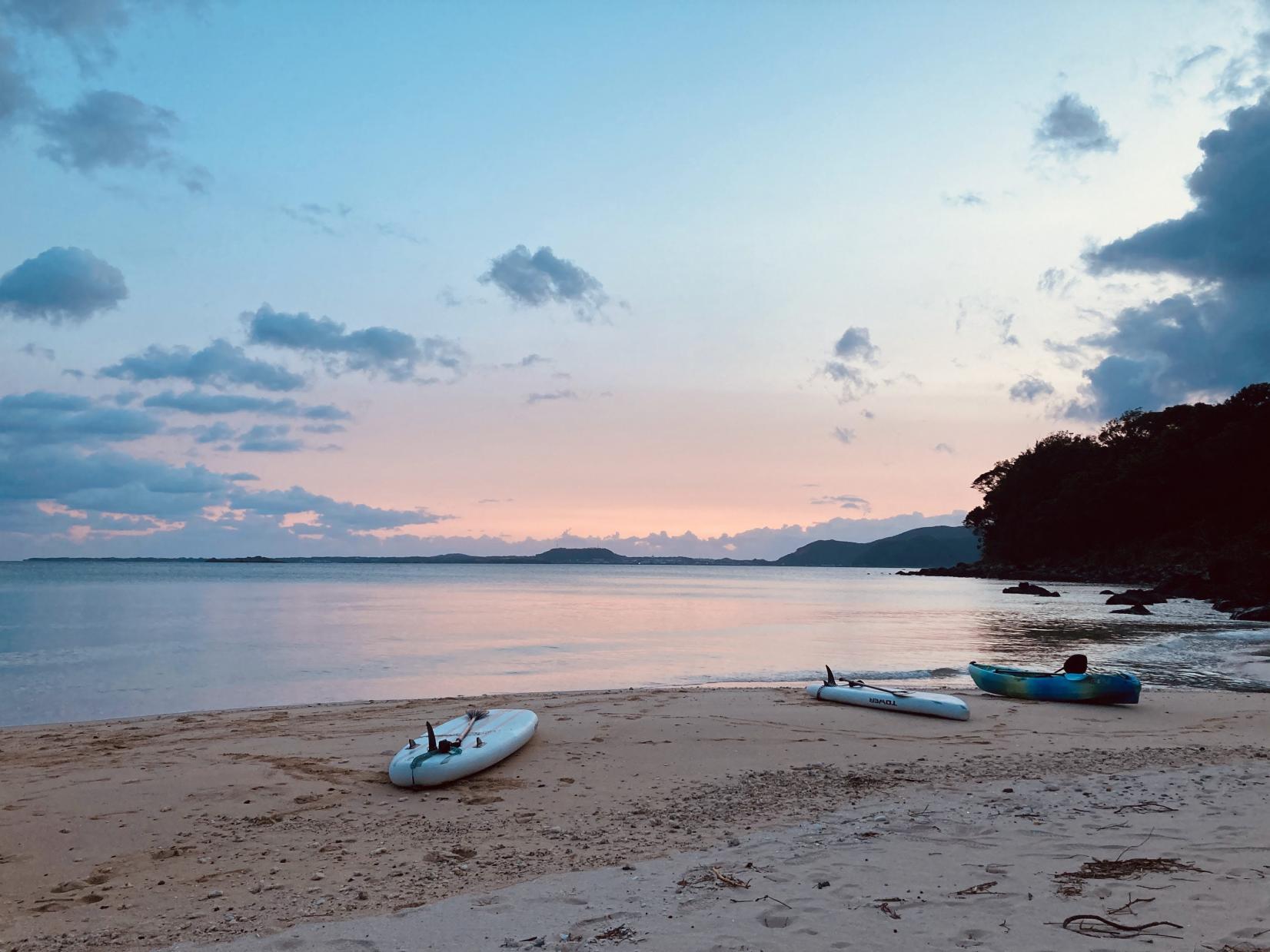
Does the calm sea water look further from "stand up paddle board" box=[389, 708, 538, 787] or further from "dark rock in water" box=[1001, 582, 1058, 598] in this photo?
"dark rock in water" box=[1001, 582, 1058, 598]

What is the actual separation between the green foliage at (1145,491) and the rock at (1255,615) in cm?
2310

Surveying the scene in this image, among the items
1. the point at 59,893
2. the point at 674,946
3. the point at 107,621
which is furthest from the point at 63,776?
the point at 107,621

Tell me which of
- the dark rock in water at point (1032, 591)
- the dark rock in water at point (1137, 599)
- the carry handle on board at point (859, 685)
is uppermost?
the carry handle on board at point (859, 685)

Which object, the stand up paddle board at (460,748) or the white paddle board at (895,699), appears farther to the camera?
the white paddle board at (895,699)

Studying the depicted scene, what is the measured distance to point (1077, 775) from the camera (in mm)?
8469

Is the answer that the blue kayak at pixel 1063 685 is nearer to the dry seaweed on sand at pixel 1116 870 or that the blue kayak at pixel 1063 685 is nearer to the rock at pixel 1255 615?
the dry seaweed on sand at pixel 1116 870

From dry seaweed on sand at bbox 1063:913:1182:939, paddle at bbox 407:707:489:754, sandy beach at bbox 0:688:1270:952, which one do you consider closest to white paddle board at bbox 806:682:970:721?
sandy beach at bbox 0:688:1270:952

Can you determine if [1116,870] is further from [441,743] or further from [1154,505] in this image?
[1154,505]

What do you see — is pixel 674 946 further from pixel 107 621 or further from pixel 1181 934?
pixel 107 621

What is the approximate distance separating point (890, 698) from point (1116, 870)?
792cm

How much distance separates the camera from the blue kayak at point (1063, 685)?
1373cm

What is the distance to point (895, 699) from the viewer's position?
1293cm

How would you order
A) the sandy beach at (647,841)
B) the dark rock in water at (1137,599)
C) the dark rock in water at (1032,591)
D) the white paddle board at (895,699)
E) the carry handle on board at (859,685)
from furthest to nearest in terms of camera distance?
the dark rock in water at (1032,591), the dark rock in water at (1137,599), the carry handle on board at (859,685), the white paddle board at (895,699), the sandy beach at (647,841)

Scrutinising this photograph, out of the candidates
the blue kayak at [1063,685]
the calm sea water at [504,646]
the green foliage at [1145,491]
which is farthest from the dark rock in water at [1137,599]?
the blue kayak at [1063,685]
